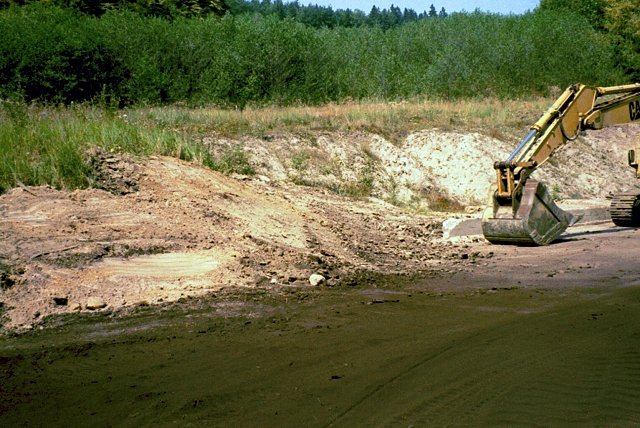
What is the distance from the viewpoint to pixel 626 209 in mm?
15422

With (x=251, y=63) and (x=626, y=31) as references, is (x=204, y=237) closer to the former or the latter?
(x=251, y=63)

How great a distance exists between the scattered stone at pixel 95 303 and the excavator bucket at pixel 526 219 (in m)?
6.54

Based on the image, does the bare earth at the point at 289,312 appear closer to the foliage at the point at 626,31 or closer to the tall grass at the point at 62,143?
the tall grass at the point at 62,143

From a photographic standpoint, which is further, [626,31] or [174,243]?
[626,31]

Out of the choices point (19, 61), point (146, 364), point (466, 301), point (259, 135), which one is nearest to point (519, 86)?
point (259, 135)

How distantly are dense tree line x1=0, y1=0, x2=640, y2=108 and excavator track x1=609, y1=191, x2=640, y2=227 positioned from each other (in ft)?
43.3

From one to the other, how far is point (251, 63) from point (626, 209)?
1619 centimetres

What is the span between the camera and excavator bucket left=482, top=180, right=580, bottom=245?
12445 mm

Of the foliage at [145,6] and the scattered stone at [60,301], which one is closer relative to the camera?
the scattered stone at [60,301]

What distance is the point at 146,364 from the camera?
6.72 metres

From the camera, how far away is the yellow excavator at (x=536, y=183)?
41.0 feet

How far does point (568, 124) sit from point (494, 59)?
67.0 feet

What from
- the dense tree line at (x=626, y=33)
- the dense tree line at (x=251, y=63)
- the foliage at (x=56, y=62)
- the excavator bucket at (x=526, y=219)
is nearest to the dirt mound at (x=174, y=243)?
the excavator bucket at (x=526, y=219)

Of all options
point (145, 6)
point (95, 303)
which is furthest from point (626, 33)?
point (95, 303)
